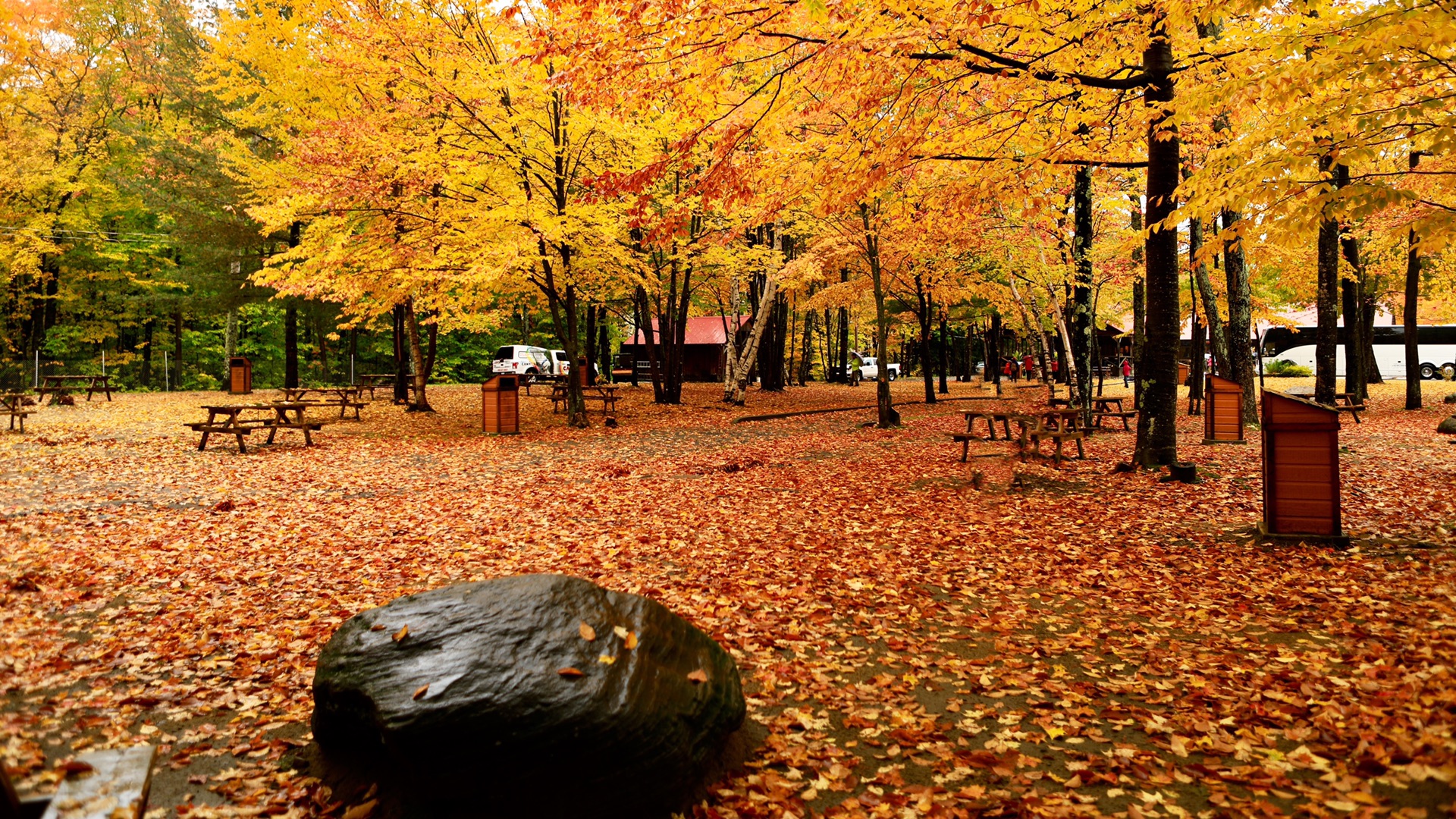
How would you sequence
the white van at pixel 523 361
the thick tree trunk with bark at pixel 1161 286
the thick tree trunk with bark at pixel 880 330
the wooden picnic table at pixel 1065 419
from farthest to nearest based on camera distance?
the white van at pixel 523 361
the thick tree trunk with bark at pixel 880 330
the wooden picnic table at pixel 1065 419
the thick tree trunk with bark at pixel 1161 286

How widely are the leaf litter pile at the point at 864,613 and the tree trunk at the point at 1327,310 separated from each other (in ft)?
12.2

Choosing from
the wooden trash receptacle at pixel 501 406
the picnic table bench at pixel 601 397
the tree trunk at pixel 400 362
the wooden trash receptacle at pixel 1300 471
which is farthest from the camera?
the tree trunk at pixel 400 362

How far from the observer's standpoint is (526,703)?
2828mm

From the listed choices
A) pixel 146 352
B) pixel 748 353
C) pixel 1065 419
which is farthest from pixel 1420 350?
pixel 146 352

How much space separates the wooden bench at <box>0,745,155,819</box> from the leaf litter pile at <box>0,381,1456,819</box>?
3.46ft

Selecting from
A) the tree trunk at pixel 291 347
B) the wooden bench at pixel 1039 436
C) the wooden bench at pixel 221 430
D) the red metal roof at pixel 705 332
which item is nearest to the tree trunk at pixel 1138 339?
the wooden bench at pixel 1039 436

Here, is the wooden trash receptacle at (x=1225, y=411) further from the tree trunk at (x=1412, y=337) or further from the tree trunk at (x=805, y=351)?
the tree trunk at (x=805, y=351)

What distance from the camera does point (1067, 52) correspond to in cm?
832

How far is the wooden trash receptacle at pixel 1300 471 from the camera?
608 centimetres

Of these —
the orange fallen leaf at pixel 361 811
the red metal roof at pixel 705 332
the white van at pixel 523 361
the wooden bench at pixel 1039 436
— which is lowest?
the orange fallen leaf at pixel 361 811

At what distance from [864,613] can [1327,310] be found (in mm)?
13459

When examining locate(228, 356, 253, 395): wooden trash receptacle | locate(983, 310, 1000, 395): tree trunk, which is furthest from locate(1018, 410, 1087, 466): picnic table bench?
locate(228, 356, 253, 395): wooden trash receptacle

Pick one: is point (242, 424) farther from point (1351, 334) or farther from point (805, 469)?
point (1351, 334)

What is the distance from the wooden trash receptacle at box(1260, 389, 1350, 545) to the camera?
239 inches
